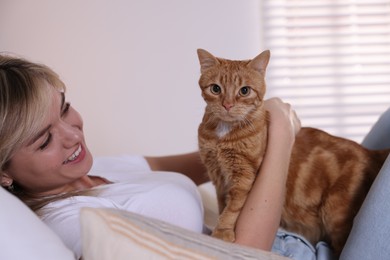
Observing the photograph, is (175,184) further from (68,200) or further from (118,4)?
(118,4)

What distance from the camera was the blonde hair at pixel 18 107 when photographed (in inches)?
51.9

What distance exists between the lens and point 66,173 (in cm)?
147

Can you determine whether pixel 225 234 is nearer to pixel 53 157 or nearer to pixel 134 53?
pixel 53 157

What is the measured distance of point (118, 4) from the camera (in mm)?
3102

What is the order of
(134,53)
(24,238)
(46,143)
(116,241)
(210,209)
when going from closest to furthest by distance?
(116,241) → (24,238) → (46,143) → (210,209) → (134,53)

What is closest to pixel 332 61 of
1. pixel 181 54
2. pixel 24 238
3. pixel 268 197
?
pixel 181 54

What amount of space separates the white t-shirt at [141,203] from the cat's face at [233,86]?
262mm

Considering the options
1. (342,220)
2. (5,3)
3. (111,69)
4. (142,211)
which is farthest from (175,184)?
(5,3)

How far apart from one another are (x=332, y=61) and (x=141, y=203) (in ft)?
7.33

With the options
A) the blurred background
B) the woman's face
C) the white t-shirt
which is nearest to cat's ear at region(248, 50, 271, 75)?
the white t-shirt

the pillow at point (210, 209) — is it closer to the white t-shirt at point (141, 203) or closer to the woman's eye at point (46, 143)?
the white t-shirt at point (141, 203)

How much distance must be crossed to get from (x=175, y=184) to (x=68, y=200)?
330 millimetres

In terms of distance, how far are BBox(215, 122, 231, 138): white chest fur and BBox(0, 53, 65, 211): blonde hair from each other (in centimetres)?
51

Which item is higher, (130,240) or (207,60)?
(207,60)
